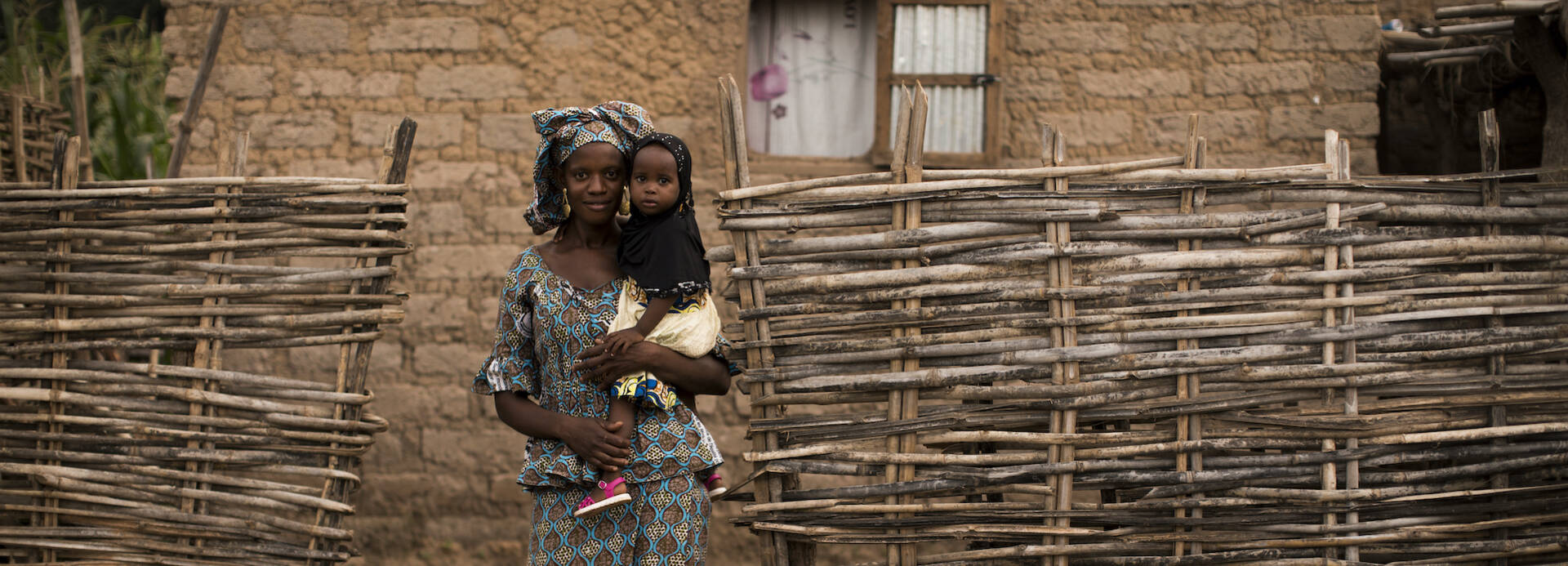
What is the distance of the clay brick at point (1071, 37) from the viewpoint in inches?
205

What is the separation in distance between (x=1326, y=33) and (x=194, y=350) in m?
4.67

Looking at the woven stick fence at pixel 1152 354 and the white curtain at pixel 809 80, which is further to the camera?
the white curtain at pixel 809 80

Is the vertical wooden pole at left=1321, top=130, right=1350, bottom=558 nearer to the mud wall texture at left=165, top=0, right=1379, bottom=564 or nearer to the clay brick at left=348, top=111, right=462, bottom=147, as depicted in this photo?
the mud wall texture at left=165, top=0, right=1379, bottom=564

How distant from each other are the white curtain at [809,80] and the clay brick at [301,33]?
1930 mm

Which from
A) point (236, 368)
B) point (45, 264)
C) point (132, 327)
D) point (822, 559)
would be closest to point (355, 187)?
point (132, 327)

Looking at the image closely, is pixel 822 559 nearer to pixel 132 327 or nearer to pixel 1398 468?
pixel 1398 468

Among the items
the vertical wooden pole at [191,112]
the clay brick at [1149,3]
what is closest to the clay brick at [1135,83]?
the clay brick at [1149,3]

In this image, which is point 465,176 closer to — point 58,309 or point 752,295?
point 58,309

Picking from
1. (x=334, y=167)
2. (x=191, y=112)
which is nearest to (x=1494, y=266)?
(x=191, y=112)

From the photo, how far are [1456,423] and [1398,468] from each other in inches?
13.9

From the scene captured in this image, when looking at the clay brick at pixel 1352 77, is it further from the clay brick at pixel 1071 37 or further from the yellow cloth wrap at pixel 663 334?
the yellow cloth wrap at pixel 663 334

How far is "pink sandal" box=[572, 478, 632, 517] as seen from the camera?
2.54 m

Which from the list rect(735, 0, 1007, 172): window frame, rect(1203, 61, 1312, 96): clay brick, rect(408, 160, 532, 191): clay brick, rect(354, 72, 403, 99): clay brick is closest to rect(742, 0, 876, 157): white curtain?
rect(735, 0, 1007, 172): window frame

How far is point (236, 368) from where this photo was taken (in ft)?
17.6
